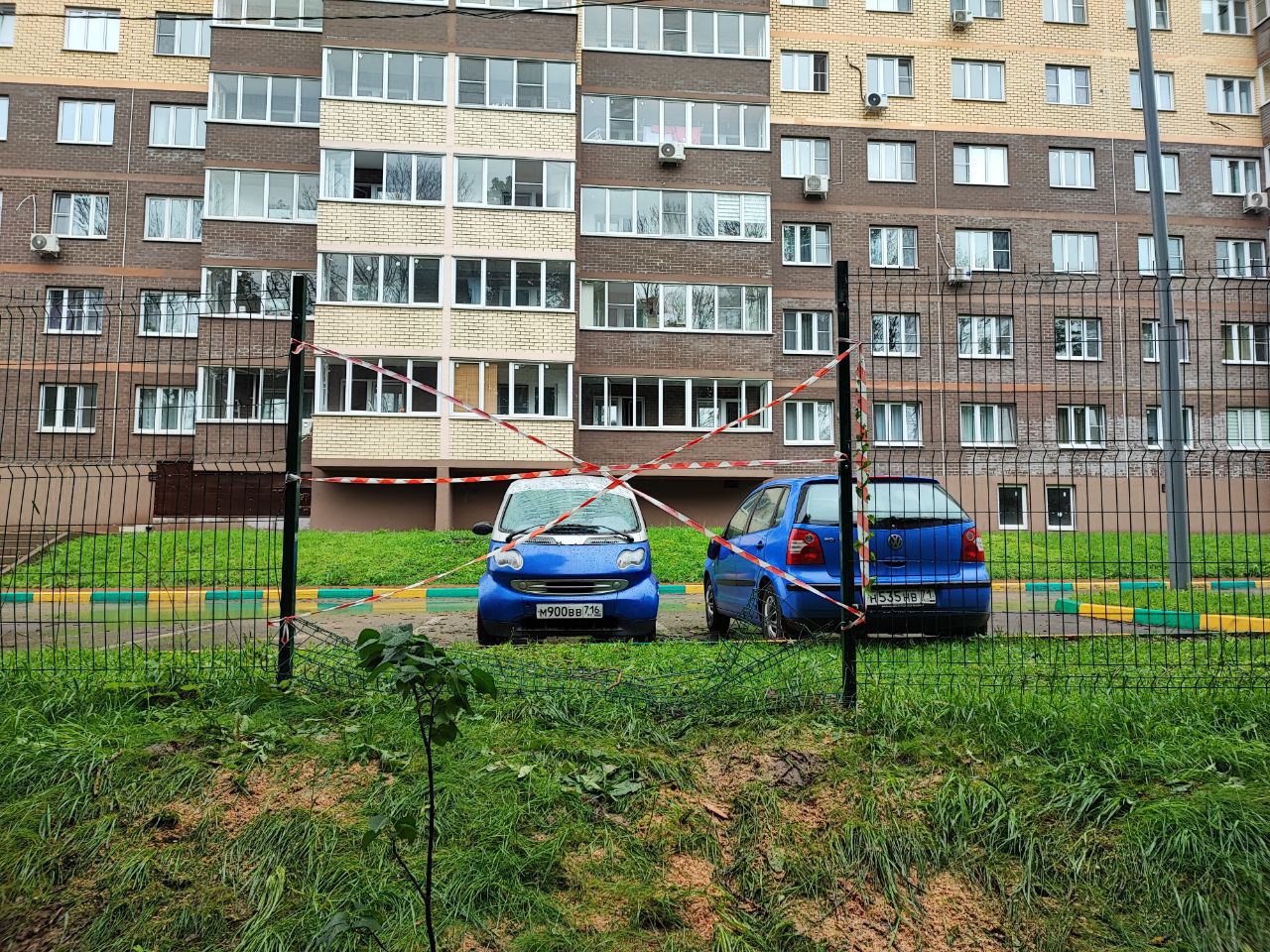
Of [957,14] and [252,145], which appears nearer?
[252,145]

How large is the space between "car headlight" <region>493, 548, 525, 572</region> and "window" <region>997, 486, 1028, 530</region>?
160 inches

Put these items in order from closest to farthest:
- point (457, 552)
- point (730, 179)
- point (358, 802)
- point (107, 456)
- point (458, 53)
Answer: point (358, 802), point (107, 456), point (457, 552), point (458, 53), point (730, 179)

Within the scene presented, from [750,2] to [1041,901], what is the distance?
30.2 meters

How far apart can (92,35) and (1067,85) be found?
106 ft

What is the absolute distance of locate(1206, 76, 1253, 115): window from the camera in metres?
32.7

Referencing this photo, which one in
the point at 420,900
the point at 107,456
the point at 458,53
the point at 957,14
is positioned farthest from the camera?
the point at 957,14

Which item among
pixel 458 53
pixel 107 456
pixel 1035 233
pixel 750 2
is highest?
pixel 750 2

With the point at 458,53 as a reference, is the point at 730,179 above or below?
below

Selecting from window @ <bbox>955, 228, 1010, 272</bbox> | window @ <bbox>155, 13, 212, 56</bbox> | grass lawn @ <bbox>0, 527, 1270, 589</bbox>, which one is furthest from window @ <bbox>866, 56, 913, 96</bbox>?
window @ <bbox>155, 13, 212, 56</bbox>

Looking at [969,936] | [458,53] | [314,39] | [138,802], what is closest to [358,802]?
[138,802]

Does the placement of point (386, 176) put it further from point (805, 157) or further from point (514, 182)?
point (805, 157)

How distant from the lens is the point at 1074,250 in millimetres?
31344

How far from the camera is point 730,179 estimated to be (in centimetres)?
2844

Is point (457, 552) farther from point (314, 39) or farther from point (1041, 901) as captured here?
point (314, 39)
